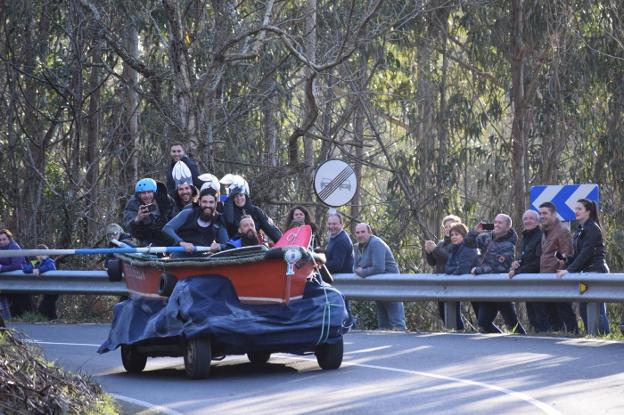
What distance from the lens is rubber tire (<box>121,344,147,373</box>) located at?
13.0m

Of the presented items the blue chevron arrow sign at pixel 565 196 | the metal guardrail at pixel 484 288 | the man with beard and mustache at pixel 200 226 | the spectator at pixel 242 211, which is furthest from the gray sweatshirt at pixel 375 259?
the man with beard and mustache at pixel 200 226

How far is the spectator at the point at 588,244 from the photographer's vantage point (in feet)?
50.5

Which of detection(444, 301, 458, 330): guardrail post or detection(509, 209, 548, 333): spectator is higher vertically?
detection(509, 209, 548, 333): spectator

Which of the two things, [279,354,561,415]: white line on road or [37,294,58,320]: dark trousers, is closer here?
[279,354,561,415]: white line on road

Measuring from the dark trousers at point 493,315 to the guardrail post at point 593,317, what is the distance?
1.38 metres

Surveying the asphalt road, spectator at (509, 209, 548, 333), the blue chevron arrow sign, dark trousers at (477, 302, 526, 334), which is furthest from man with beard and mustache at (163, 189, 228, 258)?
the blue chevron arrow sign

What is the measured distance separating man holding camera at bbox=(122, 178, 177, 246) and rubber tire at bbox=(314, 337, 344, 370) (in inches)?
112

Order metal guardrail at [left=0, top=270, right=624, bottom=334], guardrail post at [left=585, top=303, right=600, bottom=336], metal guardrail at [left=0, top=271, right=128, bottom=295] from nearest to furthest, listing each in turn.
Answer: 1. metal guardrail at [left=0, top=270, right=624, bottom=334]
2. guardrail post at [left=585, top=303, right=600, bottom=336]
3. metal guardrail at [left=0, top=271, right=128, bottom=295]

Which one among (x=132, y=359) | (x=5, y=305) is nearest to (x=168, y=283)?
(x=132, y=359)

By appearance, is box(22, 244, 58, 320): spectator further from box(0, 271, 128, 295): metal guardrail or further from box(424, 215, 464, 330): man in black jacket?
box(424, 215, 464, 330): man in black jacket

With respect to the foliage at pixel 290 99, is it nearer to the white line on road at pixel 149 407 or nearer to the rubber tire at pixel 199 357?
the rubber tire at pixel 199 357

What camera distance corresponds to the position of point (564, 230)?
1603 cm

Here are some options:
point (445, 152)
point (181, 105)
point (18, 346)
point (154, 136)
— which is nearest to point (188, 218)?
point (18, 346)

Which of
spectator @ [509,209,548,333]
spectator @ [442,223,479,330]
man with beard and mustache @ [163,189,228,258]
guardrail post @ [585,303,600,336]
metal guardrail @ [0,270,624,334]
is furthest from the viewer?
spectator @ [442,223,479,330]
